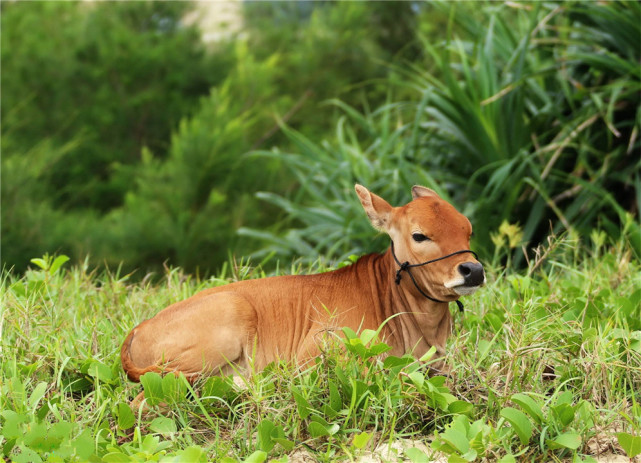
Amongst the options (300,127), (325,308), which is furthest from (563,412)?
(300,127)

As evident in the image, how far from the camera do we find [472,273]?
2740mm

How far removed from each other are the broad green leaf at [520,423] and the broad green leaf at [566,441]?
0.07 metres

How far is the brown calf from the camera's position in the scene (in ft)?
9.60

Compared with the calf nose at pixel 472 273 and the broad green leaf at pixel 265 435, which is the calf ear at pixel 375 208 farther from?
the broad green leaf at pixel 265 435

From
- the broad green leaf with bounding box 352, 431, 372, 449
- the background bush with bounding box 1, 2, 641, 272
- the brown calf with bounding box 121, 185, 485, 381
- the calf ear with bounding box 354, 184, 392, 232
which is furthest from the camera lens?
the background bush with bounding box 1, 2, 641, 272

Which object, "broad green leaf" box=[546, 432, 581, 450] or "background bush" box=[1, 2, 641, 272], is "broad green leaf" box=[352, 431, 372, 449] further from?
"background bush" box=[1, 2, 641, 272]

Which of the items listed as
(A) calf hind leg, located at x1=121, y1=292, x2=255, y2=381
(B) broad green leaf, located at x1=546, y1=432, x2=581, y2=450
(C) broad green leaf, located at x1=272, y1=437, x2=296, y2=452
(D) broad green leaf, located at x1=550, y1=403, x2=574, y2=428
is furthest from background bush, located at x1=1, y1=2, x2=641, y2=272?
(C) broad green leaf, located at x1=272, y1=437, x2=296, y2=452

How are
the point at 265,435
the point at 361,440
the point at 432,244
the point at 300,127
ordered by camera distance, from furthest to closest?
1. the point at 300,127
2. the point at 432,244
3. the point at 265,435
4. the point at 361,440

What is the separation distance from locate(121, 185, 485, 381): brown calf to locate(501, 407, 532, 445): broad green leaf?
444 millimetres

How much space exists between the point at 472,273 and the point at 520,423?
0.51 m

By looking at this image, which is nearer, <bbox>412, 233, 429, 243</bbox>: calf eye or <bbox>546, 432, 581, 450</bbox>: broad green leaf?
<bbox>546, 432, 581, 450</bbox>: broad green leaf

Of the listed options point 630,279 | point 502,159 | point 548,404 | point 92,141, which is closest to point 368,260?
point 548,404

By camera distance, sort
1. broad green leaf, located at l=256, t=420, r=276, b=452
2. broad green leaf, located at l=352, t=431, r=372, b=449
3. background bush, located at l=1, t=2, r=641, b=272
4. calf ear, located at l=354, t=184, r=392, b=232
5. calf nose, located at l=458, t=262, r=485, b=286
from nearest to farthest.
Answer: broad green leaf, located at l=352, t=431, r=372, b=449 → broad green leaf, located at l=256, t=420, r=276, b=452 → calf nose, located at l=458, t=262, r=485, b=286 → calf ear, located at l=354, t=184, r=392, b=232 → background bush, located at l=1, t=2, r=641, b=272

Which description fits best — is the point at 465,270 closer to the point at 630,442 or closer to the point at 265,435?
the point at 630,442
